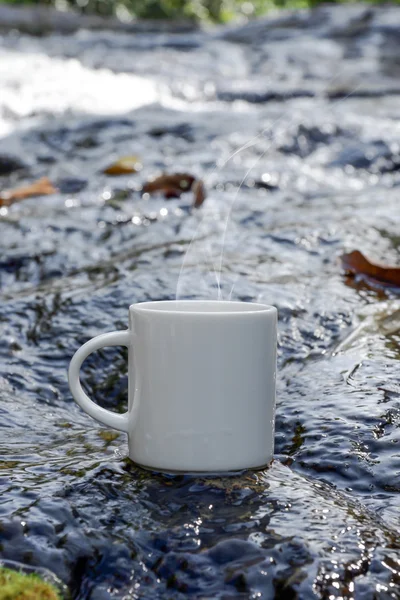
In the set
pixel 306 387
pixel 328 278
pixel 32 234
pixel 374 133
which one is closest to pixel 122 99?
pixel 374 133

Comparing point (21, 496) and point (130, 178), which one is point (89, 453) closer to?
point (21, 496)

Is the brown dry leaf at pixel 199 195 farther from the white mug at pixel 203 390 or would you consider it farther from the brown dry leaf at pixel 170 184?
the white mug at pixel 203 390

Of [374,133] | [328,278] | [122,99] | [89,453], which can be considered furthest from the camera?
[122,99]

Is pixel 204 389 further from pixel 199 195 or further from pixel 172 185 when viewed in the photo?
pixel 172 185

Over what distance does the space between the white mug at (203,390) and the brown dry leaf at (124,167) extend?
2.98 metres

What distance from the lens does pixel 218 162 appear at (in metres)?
4.38

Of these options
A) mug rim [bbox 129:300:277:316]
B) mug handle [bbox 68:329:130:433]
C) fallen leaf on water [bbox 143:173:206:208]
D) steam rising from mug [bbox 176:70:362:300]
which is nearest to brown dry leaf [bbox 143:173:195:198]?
fallen leaf on water [bbox 143:173:206:208]

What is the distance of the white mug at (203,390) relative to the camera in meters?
1.38

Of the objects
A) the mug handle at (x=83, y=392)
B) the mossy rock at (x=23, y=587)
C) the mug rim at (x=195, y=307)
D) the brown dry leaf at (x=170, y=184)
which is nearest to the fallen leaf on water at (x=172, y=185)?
the brown dry leaf at (x=170, y=184)

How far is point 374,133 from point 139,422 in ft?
12.9

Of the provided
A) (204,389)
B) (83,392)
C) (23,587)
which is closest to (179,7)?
(83,392)

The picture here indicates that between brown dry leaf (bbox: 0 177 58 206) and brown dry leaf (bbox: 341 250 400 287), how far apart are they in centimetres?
183

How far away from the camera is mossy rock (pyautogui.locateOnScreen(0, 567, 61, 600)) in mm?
1063

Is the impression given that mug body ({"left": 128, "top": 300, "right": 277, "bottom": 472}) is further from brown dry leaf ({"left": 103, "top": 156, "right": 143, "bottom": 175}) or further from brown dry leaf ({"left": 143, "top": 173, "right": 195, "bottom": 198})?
brown dry leaf ({"left": 103, "top": 156, "right": 143, "bottom": 175})
